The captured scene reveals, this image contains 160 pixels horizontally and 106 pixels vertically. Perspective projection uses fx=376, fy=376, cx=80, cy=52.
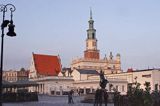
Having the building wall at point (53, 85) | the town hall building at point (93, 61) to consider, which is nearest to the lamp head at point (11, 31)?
the building wall at point (53, 85)

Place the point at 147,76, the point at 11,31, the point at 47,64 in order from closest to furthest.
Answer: the point at 11,31 < the point at 147,76 < the point at 47,64

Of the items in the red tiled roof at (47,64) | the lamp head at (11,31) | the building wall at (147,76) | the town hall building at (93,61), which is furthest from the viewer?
the town hall building at (93,61)

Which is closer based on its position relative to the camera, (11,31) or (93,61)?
(11,31)

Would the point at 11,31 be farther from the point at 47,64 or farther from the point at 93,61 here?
the point at 93,61

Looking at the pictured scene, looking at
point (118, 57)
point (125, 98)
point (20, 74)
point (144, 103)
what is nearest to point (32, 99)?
point (125, 98)

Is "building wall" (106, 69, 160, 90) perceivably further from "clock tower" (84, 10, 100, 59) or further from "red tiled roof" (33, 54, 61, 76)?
"red tiled roof" (33, 54, 61, 76)

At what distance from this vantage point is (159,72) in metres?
93.8

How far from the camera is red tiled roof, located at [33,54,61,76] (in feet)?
358

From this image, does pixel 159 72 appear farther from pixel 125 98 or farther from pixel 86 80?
pixel 125 98

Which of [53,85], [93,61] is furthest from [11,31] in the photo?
[93,61]

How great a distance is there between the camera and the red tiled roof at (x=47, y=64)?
358ft

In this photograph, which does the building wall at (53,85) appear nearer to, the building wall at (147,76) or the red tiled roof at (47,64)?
the red tiled roof at (47,64)

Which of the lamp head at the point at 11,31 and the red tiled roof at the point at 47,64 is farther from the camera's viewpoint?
the red tiled roof at the point at 47,64

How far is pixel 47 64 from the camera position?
110 meters
